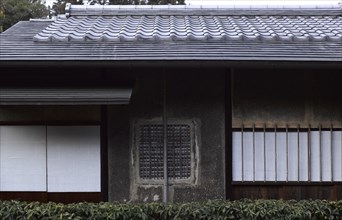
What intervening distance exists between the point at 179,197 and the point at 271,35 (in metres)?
2.77

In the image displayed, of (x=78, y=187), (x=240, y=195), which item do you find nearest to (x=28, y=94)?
(x=78, y=187)

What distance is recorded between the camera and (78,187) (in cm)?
704

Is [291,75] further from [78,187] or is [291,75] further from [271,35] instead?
[78,187]

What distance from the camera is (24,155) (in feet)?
23.1

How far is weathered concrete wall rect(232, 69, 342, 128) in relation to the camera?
22.9ft

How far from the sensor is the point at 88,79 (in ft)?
22.2

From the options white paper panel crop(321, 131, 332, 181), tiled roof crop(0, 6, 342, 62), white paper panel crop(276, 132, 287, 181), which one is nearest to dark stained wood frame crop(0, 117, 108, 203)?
tiled roof crop(0, 6, 342, 62)

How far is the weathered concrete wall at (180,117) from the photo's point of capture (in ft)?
22.9

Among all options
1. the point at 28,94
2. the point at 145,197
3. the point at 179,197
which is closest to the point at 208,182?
the point at 179,197

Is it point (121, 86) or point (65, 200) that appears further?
point (65, 200)

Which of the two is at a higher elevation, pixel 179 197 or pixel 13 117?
pixel 13 117

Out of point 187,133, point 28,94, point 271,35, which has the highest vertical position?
point 271,35

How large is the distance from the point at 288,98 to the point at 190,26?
7.03ft

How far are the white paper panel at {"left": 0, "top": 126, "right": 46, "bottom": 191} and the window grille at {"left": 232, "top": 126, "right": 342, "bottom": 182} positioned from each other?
288 centimetres
